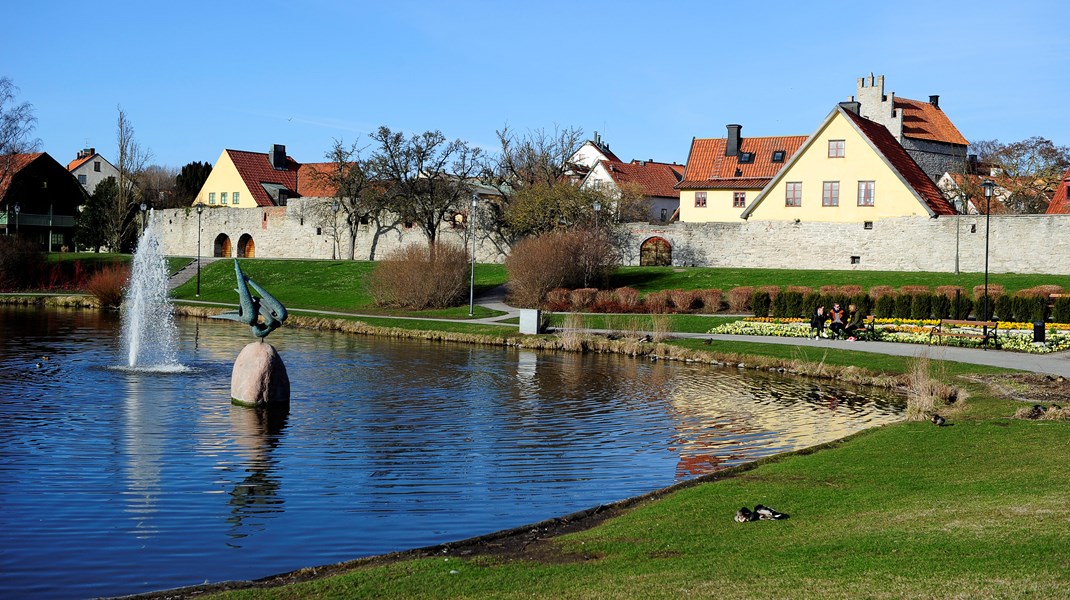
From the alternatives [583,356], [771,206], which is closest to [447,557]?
[583,356]

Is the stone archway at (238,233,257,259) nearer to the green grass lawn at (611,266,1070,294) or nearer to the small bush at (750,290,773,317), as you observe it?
the green grass lawn at (611,266,1070,294)

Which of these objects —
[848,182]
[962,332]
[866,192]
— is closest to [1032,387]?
[962,332]

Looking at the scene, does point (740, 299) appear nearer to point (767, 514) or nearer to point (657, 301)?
point (657, 301)

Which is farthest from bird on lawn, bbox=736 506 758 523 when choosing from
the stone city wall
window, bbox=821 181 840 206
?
window, bbox=821 181 840 206

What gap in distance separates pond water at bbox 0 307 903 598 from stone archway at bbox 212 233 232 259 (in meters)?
47.8

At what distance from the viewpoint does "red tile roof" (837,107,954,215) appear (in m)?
48.4

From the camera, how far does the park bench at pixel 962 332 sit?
1131 inches

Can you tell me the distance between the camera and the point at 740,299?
39969 mm

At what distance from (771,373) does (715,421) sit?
323 inches

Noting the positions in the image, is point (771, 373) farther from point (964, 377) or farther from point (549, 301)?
point (549, 301)

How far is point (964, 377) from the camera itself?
22188mm

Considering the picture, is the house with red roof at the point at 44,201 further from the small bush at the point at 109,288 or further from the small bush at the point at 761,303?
the small bush at the point at 761,303

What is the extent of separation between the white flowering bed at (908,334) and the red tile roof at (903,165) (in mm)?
17496

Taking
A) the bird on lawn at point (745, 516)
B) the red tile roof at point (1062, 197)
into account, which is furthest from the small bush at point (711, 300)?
the bird on lawn at point (745, 516)
